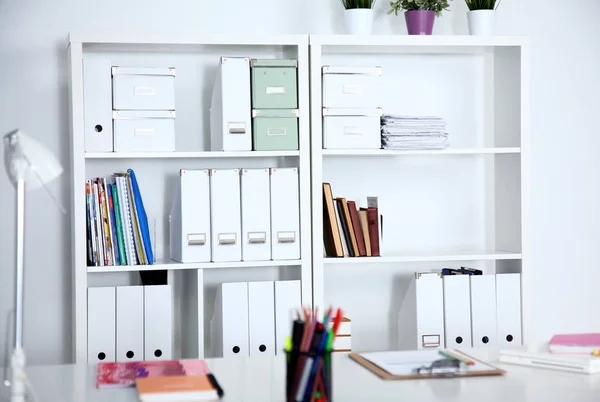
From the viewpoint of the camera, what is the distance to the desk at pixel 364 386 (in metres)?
1.68

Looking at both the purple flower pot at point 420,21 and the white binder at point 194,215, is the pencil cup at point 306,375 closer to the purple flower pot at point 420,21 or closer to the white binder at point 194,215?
the white binder at point 194,215

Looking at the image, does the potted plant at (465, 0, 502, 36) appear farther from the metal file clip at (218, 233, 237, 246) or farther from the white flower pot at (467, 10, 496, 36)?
the metal file clip at (218, 233, 237, 246)

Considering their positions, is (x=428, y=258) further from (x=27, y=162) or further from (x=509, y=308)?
(x=27, y=162)

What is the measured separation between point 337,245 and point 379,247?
168 millimetres

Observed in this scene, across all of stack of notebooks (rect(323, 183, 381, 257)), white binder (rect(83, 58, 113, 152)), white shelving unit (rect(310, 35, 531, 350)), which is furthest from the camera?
white shelving unit (rect(310, 35, 531, 350))

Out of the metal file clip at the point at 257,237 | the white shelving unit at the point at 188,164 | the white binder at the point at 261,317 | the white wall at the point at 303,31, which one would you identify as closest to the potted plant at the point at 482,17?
the white wall at the point at 303,31

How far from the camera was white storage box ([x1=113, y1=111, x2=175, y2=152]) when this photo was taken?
3141 millimetres

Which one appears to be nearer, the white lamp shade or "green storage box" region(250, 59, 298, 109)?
the white lamp shade

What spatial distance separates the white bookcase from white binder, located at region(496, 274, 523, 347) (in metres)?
0.03

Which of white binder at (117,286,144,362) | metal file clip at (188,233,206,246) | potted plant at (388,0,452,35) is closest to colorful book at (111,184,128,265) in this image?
white binder at (117,286,144,362)

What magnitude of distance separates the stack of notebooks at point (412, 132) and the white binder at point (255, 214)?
1.67 ft

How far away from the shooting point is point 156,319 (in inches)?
126

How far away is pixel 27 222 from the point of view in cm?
339

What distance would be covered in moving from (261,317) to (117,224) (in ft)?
2.15
